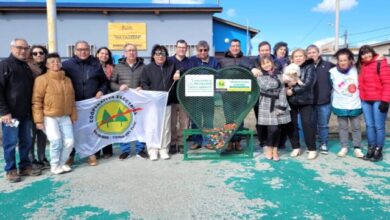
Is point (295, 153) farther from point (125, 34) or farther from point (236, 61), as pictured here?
point (125, 34)

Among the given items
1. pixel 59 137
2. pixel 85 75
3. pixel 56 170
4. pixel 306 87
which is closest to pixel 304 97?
pixel 306 87

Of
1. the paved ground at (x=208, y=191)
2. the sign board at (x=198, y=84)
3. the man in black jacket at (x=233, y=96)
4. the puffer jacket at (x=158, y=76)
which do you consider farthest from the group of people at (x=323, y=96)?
the puffer jacket at (x=158, y=76)

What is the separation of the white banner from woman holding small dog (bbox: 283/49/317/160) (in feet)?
6.64

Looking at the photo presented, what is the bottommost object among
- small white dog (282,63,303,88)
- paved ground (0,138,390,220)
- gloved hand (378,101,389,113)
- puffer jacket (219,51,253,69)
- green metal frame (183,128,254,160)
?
paved ground (0,138,390,220)

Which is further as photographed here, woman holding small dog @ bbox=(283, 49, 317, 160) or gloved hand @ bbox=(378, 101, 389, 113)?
woman holding small dog @ bbox=(283, 49, 317, 160)

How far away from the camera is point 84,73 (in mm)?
4512

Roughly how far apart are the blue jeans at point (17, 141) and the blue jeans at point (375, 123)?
488 cm

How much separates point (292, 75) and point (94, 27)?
13118mm

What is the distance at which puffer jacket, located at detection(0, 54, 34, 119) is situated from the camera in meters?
3.73

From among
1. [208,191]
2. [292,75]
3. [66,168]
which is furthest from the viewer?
[292,75]

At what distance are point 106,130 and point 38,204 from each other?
1.88m

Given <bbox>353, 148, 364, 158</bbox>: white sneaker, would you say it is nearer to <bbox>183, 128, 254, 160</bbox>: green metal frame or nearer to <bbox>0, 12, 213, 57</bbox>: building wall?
<bbox>183, 128, 254, 160</bbox>: green metal frame

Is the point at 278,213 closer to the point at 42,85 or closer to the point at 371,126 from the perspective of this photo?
the point at 371,126

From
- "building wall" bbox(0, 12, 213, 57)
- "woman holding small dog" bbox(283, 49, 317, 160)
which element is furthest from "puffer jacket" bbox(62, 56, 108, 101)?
"building wall" bbox(0, 12, 213, 57)
